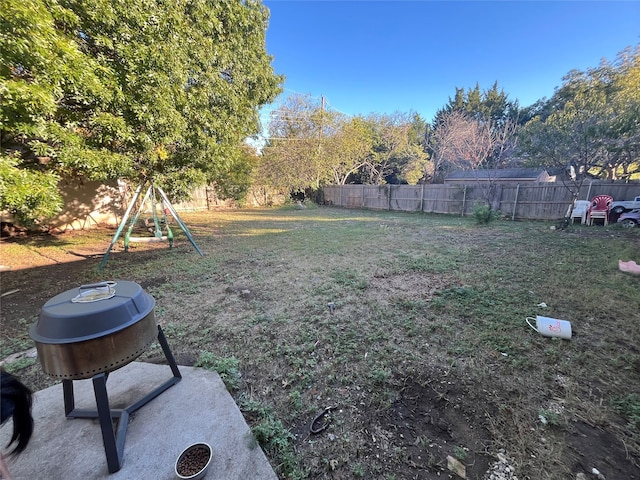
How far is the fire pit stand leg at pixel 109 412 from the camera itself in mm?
1186

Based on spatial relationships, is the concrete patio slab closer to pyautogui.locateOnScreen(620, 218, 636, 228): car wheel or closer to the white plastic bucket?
the white plastic bucket

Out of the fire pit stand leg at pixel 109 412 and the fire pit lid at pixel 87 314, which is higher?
the fire pit lid at pixel 87 314

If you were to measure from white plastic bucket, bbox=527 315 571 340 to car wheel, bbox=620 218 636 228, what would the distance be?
24.5 ft

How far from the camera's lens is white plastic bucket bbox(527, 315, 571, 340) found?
7.60 feet

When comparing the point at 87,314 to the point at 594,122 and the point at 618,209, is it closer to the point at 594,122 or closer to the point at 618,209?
the point at 594,122

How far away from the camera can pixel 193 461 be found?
1.25 metres

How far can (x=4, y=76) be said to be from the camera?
2426 mm

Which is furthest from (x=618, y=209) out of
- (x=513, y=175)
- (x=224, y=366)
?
(x=513, y=175)

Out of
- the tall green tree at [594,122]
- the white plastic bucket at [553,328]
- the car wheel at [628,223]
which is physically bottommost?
the white plastic bucket at [553,328]

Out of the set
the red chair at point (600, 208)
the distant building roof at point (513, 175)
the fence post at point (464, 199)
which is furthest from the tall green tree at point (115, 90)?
the distant building roof at point (513, 175)

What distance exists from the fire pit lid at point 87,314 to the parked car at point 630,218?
10777mm

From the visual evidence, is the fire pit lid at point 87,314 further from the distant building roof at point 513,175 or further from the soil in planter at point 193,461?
the distant building roof at point 513,175

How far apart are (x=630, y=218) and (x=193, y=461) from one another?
35.6 feet

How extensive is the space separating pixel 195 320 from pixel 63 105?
10.6ft
